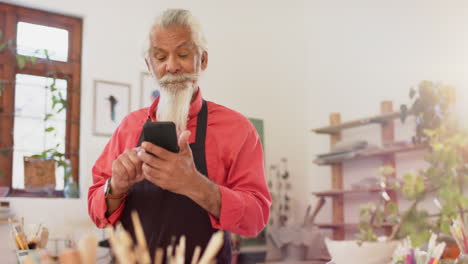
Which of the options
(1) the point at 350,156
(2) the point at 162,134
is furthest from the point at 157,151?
(1) the point at 350,156

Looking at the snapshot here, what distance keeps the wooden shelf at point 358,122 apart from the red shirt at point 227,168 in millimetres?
3900

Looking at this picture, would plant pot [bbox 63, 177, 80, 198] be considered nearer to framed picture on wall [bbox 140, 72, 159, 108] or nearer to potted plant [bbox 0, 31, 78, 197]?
potted plant [bbox 0, 31, 78, 197]

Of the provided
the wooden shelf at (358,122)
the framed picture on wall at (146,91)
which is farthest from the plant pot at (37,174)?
the wooden shelf at (358,122)

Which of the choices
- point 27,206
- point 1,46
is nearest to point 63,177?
point 27,206

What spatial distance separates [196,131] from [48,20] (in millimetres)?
4096

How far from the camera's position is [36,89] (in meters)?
5.09

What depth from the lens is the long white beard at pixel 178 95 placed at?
1.66 meters

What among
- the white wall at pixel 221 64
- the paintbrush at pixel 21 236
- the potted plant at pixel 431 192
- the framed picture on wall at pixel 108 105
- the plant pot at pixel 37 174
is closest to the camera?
the potted plant at pixel 431 192

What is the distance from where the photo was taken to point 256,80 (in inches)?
257

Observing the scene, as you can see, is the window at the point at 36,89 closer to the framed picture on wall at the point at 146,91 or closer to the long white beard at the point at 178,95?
the framed picture on wall at the point at 146,91

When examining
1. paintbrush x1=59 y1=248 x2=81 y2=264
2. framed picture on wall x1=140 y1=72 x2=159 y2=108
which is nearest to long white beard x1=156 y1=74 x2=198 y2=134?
paintbrush x1=59 y1=248 x2=81 y2=264

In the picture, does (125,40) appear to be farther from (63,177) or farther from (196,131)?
(196,131)

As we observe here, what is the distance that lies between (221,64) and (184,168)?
508cm

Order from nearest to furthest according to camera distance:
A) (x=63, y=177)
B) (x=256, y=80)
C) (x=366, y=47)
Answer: (x=63, y=177) < (x=366, y=47) < (x=256, y=80)
